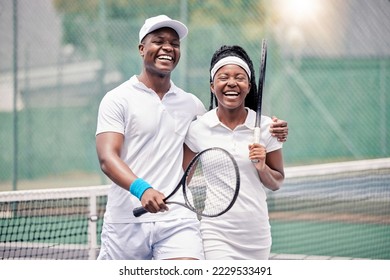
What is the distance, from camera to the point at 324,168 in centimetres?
372

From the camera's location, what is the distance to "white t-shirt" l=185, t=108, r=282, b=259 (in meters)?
1.96

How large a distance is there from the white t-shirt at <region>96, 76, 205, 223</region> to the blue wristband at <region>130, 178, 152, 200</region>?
4.2 inches

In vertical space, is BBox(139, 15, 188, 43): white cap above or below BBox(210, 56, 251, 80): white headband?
above

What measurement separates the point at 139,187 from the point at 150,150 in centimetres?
15

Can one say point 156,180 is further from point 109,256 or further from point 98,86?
point 98,86

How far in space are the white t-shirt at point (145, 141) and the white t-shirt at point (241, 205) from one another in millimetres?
63

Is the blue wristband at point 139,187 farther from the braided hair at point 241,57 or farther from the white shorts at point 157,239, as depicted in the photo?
the braided hair at point 241,57

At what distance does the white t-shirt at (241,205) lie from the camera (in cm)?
196

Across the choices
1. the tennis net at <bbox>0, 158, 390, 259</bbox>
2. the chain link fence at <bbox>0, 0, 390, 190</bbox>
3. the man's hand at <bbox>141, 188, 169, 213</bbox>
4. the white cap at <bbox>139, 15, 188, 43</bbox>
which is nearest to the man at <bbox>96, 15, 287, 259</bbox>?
the white cap at <bbox>139, 15, 188, 43</bbox>

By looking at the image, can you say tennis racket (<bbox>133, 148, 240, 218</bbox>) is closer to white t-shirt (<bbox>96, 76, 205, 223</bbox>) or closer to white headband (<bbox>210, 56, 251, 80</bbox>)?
white t-shirt (<bbox>96, 76, 205, 223</bbox>)

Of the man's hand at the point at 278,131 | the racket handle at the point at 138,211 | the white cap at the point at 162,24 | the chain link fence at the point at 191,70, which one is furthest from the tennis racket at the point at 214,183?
the chain link fence at the point at 191,70

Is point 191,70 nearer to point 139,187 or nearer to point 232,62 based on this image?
point 232,62

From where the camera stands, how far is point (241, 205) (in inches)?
77.0
